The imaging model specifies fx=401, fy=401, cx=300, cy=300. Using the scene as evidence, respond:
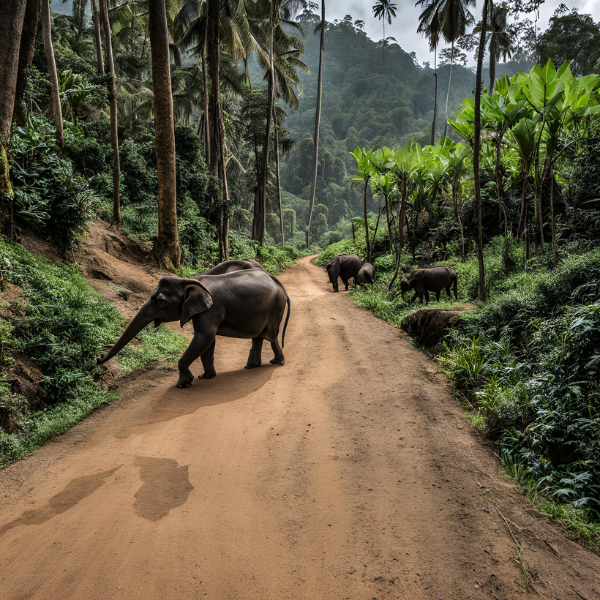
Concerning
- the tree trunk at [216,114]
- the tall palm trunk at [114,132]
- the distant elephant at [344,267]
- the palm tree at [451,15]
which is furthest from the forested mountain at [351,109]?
the tall palm trunk at [114,132]

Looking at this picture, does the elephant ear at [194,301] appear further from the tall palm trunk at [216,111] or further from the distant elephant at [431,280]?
the tall palm trunk at [216,111]

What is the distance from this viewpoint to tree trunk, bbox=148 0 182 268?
9930mm

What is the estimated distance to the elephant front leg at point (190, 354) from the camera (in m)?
5.29

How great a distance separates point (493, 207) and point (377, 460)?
42.3ft

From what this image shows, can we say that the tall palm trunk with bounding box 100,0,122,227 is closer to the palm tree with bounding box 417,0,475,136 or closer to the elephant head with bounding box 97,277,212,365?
the elephant head with bounding box 97,277,212,365

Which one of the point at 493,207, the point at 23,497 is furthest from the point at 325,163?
the point at 23,497

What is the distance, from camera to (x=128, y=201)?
14.5 meters

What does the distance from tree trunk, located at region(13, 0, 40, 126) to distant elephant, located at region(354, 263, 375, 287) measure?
10.9 m

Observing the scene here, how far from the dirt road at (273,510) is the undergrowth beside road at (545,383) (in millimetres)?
276

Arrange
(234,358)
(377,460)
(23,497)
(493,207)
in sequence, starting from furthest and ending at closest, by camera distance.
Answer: (493,207) < (234,358) < (377,460) < (23,497)

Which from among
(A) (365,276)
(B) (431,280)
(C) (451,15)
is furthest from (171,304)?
(C) (451,15)

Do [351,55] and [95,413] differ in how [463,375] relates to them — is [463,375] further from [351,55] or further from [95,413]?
[351,55]

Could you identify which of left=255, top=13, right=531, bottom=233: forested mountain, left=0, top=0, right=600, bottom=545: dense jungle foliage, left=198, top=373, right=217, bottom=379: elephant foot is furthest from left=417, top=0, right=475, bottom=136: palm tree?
left=255, top=13, right=531, bottom=233: forested mountain

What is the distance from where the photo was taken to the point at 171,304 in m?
5.28
